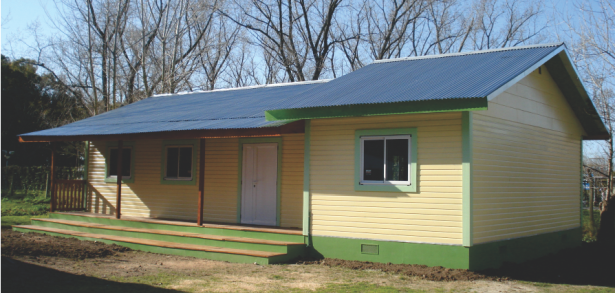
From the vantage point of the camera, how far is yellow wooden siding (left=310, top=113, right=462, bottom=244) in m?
9.20

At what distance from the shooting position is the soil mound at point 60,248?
34.1 feet

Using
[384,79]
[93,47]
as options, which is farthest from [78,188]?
[93,47]

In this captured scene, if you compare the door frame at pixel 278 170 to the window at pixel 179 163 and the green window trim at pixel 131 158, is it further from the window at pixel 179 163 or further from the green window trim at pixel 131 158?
the green window trim at pixel 131 158

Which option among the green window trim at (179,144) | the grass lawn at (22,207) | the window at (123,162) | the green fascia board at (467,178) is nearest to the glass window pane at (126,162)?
the window at (123,162)

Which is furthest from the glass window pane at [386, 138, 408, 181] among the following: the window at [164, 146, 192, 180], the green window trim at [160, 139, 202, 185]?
the window at [164, 146, 192, 180]

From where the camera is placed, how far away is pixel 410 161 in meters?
9.57

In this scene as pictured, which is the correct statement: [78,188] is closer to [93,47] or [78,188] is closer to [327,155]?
[327,155]

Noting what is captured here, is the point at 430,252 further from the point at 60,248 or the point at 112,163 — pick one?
the point at 112,163

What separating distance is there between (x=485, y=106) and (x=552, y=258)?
17.1 feet

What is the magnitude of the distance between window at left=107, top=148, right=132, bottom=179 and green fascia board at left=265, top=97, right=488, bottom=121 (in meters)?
6.65

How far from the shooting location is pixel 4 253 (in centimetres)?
1023

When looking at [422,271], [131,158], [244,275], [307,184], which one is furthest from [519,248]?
[131,158]

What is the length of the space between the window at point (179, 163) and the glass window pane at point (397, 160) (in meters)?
6.43

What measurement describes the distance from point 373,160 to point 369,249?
64.5 inches
